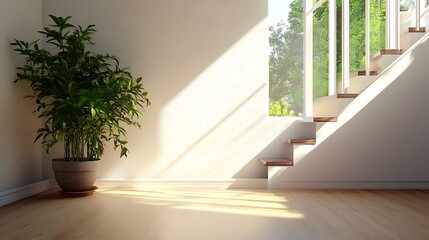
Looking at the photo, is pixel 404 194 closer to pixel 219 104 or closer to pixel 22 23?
pixel 219 104

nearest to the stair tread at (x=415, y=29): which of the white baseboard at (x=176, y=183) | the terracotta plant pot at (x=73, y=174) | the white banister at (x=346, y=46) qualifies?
the white banister at (x=346, y=46)

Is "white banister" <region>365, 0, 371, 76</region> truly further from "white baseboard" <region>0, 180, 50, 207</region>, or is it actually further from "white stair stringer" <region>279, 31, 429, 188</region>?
"white baseboard" <region>0, 180, 50, 207</region>

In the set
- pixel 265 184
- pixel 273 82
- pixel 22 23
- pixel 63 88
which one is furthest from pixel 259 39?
pixel 22 23

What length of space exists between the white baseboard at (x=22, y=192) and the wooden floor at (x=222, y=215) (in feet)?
0.36

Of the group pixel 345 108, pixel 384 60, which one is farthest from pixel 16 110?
pixel 384 60

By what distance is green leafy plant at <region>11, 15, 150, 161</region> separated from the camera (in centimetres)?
342

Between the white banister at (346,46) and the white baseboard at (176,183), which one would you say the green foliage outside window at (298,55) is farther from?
the white baseboard at (176,183)

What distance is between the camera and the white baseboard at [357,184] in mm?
3969

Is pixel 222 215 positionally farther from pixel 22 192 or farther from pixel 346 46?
pixel 346 46

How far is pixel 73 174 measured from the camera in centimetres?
354

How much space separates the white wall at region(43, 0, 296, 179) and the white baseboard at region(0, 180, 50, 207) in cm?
17

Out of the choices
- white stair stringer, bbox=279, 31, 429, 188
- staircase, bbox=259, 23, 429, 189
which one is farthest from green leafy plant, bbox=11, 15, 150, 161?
white stair stringer, bbox=279, 31, 429, 188

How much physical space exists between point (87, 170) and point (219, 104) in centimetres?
131

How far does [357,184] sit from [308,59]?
128 centimetres
